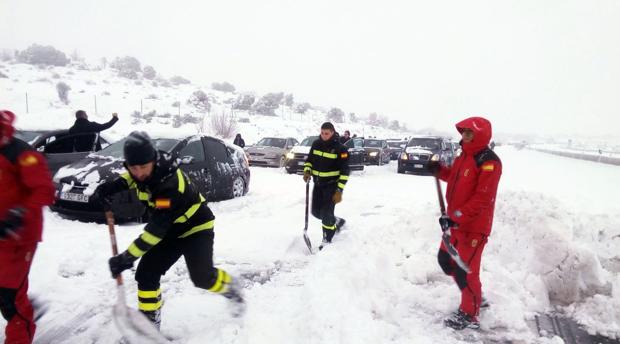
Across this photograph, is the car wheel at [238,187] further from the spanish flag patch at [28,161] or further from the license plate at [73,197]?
the spanish flag patch at [28,161]

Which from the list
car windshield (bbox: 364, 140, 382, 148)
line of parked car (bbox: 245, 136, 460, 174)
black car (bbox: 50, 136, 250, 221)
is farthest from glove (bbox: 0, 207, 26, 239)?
car windshield (bbox: 364, 140, 382, 148)

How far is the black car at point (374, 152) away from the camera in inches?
834

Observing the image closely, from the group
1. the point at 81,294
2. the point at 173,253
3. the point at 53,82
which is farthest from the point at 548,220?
the point at 53,82

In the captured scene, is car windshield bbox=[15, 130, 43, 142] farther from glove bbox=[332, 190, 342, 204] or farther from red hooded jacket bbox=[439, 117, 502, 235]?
red hooded jacket bbox=[439, 117, 502, 235]

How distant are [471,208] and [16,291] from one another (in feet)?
10.9

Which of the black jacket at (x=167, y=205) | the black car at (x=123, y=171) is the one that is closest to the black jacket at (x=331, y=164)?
the black car at (x=123, y=171)

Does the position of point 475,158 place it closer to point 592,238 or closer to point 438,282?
point 438,282

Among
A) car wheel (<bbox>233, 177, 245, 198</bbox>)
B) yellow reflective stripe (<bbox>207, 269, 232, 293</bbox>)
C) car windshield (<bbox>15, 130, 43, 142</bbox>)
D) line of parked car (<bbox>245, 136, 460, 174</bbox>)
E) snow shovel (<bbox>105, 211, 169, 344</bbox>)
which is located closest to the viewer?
snow shovel (<bbox>105, 211, 169, 344</bbox>)

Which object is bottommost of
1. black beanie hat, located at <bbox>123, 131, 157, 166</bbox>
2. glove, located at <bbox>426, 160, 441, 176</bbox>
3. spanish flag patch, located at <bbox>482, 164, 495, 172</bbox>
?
glove, located at <bbox>426, 160, 441, 176</bbox>

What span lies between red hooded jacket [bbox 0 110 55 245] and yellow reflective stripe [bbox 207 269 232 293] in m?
1.24

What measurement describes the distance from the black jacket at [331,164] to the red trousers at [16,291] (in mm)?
3661

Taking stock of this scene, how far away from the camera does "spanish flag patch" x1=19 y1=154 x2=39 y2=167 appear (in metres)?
2.57

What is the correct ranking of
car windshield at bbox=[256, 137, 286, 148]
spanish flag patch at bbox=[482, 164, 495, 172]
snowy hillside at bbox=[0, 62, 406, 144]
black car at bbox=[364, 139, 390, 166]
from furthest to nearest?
snowy hillside at bbox=[0, 62, 406, 144]
black car at bbox=[364, 139, 390, 166]
car windshield at bbox=[256, 137, 286, 148]
spanish flag patch at bbox=[482, 164, 495, 172]

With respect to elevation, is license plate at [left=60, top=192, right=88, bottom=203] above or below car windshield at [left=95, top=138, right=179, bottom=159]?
below
